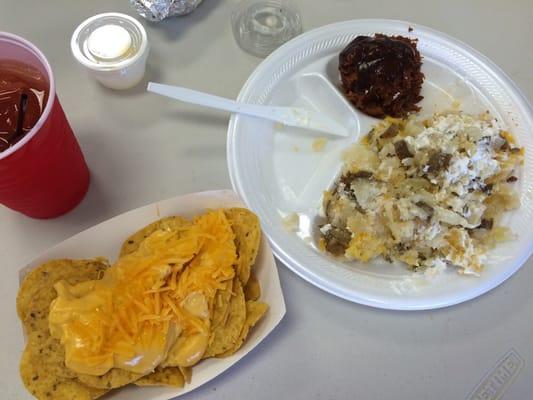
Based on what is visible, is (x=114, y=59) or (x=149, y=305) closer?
(x=149, y=305)

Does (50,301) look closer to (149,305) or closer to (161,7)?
(149,305)

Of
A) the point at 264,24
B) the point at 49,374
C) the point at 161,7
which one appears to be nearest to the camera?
the point at 49,374

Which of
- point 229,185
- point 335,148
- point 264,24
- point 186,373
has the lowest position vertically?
point 186,373

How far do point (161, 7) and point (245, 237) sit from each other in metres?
0.74

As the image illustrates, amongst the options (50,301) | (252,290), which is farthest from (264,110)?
(50,301)

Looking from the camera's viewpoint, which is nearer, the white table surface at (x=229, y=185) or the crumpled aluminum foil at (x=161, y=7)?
the white table surface at (x=229, y=185)

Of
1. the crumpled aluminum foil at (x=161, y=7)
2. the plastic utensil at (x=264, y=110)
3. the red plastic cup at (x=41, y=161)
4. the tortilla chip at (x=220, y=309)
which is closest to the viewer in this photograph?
the red plastic cup at (x=41, y=161)

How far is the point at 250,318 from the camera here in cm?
103

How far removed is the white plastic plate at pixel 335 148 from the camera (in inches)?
44.9

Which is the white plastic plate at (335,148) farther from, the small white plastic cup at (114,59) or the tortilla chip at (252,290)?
the small white plastic cup at (114,59)

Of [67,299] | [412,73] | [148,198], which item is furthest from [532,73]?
[67,299]

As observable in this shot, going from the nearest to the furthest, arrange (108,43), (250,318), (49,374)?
1. (49,374)
2. (250,318)
3. (108,43)

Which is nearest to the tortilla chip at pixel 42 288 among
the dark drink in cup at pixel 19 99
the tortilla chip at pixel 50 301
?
the tortilla chip at pixel 50 301

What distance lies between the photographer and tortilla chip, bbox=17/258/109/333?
3.18ft
